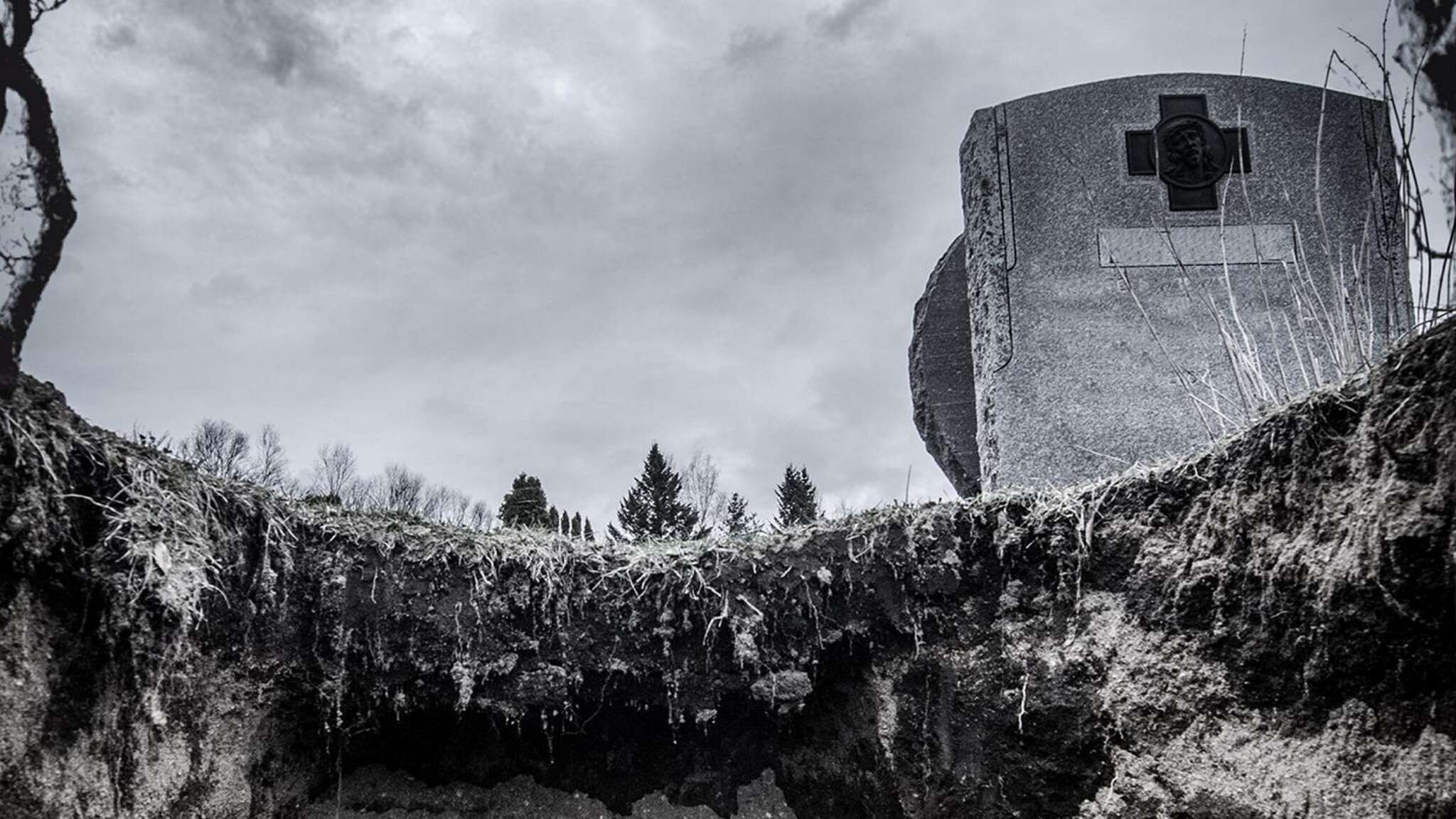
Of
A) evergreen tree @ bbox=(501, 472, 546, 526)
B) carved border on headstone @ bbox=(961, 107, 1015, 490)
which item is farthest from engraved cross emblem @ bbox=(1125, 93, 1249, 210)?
evergreen tree @ bbox=(501, 472, 546, 526)

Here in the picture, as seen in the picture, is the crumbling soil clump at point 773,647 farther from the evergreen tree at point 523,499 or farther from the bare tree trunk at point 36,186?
the evergreen tree at point 523,499

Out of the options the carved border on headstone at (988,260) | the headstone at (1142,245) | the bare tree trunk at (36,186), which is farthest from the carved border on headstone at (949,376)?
the bare tree trunk at (36,186)

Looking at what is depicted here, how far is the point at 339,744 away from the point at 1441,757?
10.8ft

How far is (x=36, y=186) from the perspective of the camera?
2.52 meters

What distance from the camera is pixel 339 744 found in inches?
149

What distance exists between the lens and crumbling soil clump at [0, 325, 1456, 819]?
2.45 meters

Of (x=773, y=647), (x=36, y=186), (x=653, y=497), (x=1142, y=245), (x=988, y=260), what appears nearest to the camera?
(x=36, y=186)

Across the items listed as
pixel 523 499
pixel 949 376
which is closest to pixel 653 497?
pixel 523 499

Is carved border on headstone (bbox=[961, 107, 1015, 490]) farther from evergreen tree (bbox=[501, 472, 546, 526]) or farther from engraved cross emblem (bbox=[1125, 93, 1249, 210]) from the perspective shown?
evergreen tree (bbox=[501, 472, 546, 526])

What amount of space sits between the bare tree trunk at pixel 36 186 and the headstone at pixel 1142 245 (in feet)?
13.2

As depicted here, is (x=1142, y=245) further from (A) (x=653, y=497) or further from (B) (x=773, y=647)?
(A) (x=653, y=497)

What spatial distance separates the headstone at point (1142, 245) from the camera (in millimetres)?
5148

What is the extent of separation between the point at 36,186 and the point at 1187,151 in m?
5.00

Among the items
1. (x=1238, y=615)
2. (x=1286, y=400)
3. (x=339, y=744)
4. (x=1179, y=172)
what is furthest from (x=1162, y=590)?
(x=1179, y=172)
